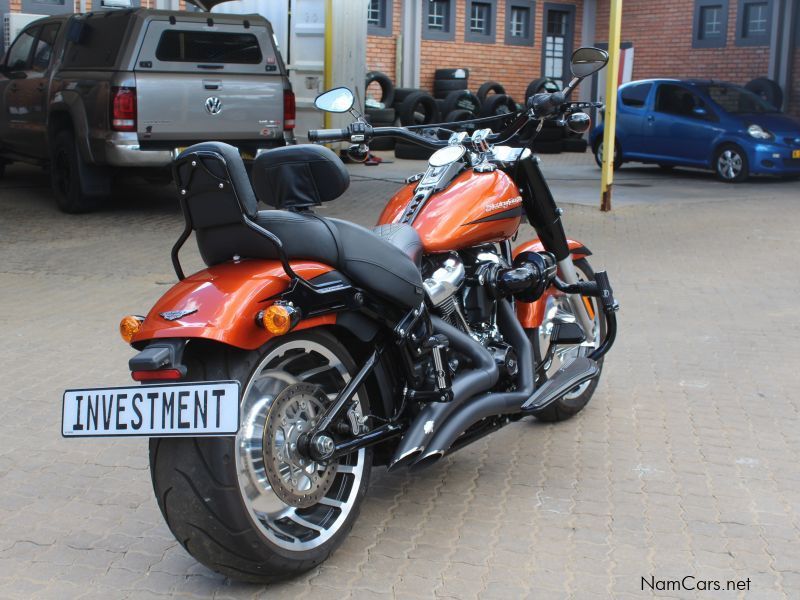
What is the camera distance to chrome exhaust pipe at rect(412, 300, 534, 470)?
3660 mm

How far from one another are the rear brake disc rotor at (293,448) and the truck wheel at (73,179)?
8.37 m

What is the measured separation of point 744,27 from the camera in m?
22.6

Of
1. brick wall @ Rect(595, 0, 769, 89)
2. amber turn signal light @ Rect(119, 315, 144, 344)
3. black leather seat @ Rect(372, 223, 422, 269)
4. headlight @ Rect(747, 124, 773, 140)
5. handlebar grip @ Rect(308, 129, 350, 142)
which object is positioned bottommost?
headlight @ Rect(747, 124, 773, 140)

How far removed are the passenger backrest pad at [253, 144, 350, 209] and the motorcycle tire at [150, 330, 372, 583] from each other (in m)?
0.43

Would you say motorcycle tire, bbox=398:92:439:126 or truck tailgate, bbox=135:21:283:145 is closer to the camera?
truck tailgate, bbox=135:21:283:145

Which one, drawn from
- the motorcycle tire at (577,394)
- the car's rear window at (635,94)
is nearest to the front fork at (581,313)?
the motorcycle tire at (577,394)

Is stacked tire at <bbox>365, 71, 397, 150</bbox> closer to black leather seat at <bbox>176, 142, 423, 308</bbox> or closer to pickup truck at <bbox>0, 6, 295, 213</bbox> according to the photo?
pickup truck at <bbox>0, 6, 295, 213</bbox>

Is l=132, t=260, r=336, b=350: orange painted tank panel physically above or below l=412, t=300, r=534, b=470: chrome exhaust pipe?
above

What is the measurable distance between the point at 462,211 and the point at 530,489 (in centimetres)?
113

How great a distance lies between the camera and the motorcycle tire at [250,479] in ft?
10.0

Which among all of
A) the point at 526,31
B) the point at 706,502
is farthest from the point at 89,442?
the point at 526,31

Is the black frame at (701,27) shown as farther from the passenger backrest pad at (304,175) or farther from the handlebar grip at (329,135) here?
the passenger backrest pad at (304,175)

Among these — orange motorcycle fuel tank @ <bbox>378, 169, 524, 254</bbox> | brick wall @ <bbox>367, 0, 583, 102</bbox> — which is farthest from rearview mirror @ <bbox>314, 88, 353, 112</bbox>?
brick wall @ <bbox>367, 0, 583, 102</bbox>

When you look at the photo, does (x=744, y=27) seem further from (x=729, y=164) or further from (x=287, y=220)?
(x=287, y=220)
